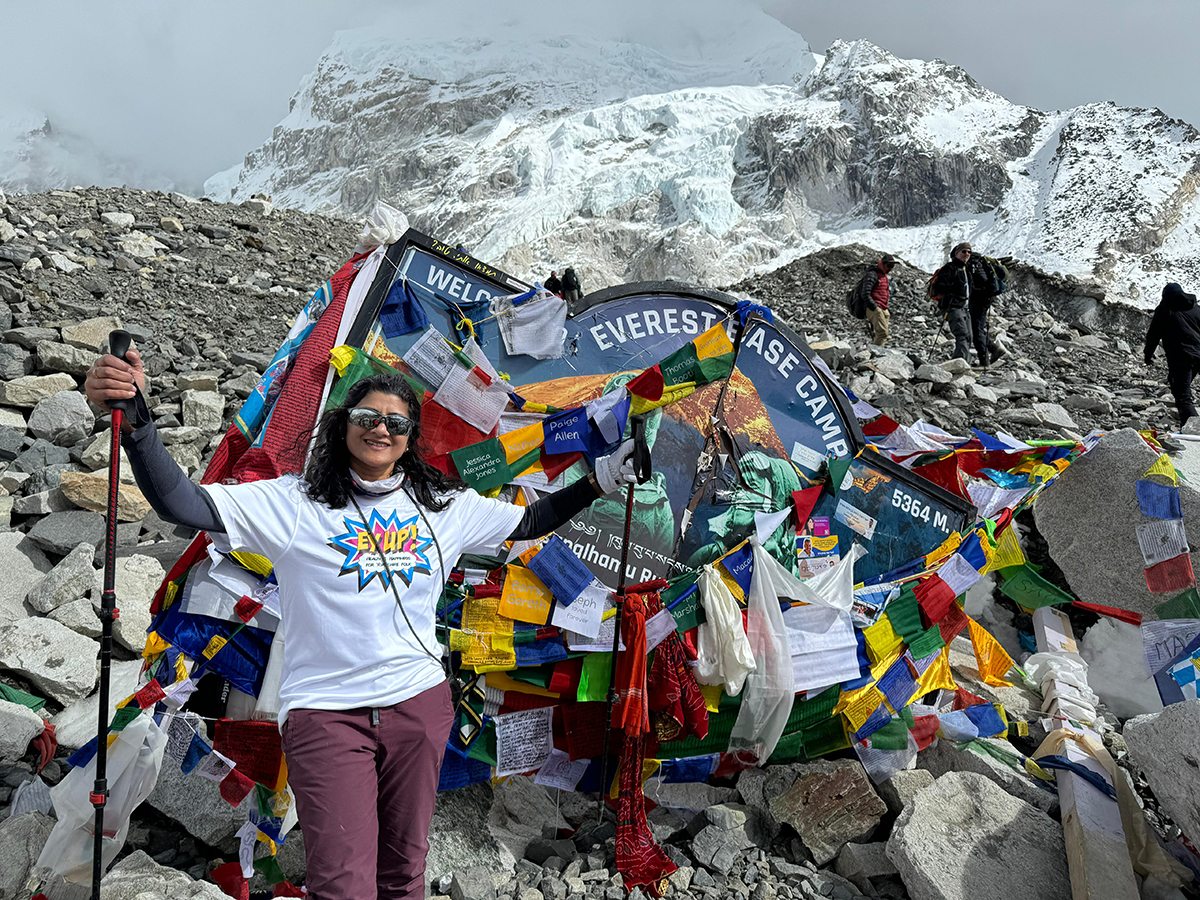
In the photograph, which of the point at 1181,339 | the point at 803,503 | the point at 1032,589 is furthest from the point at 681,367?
the point at 1181,339

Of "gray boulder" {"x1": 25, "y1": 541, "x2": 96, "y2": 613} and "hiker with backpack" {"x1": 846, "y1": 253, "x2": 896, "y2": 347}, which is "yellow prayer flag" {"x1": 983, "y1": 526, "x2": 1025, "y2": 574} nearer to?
"gray boulder" {"x1": 25, "y1": 541, "x2": 96, "y2": 613}

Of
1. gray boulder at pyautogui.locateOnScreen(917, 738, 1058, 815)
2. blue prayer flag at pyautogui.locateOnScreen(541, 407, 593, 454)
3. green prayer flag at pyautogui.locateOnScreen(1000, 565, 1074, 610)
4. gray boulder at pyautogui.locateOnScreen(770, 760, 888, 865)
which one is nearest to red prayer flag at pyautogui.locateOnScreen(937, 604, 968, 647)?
gray boulder at pyautogui.locateOnScreen(917, 738, 1058, 815)

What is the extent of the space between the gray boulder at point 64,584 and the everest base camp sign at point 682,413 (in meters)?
2.50

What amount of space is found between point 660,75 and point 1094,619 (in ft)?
428

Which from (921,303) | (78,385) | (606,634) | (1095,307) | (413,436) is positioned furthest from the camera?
(1095,307)

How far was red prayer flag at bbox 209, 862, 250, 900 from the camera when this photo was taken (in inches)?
119

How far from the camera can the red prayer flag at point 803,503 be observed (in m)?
4.22

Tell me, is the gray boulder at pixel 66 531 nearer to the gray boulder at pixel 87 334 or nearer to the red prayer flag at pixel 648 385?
the gray boulder at pixel 87 334

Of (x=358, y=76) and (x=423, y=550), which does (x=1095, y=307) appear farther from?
(x=358, y=76)

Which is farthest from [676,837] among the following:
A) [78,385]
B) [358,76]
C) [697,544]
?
[358,76]

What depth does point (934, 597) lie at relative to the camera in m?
4.29

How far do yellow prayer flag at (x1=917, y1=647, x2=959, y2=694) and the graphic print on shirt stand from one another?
3.24 meters

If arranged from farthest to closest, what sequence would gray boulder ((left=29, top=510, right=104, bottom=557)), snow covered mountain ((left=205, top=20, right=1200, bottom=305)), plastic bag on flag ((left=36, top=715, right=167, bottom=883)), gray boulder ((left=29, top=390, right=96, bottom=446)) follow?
snow covered mountain ((left=205, top=20, right=1200, bottom=305)) → gray boulder ((left=29, top=390, right=96, bottom=446)) → gray boulder ((left=29, top=510, right=104, bottom=557)) → plastic bag on flag ((left=36, top=715, right=167, bottom=883))

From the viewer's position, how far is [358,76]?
137000mm
